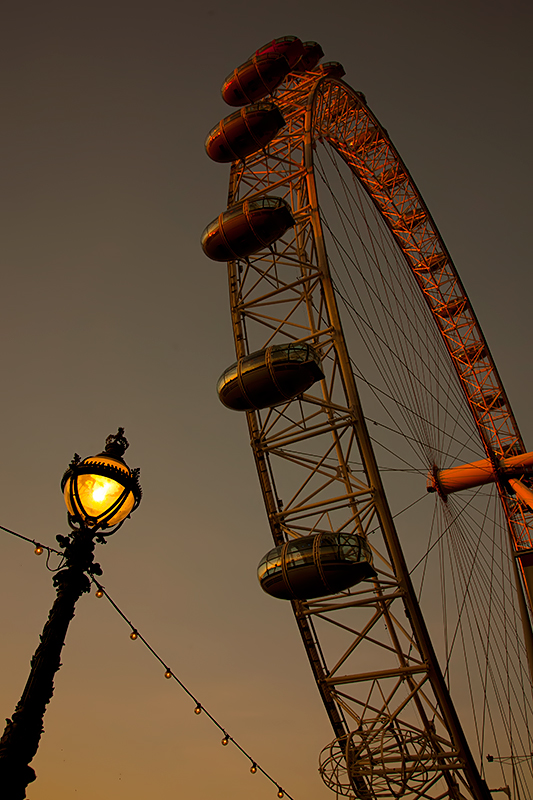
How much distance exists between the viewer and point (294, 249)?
1514cm

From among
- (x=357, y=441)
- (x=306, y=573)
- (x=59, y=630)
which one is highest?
(x=357, y=441)

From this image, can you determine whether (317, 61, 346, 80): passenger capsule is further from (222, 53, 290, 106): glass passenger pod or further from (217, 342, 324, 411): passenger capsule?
(217, 342, 324, 411): passenger capsule

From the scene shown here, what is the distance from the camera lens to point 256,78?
52.1 ft

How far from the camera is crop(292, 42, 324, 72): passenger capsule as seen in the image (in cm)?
1892

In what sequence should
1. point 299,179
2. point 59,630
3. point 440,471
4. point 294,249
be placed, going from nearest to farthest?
1. point 59,630
2. point 294,249
3. point 299,179
4. point 440,471

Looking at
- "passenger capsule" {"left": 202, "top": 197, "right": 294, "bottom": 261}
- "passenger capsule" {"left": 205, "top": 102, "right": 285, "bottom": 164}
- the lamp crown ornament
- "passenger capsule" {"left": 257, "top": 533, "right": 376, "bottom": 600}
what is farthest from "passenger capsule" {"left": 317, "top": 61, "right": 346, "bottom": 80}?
the lamp crown ornament

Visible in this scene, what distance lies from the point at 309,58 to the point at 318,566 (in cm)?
1709

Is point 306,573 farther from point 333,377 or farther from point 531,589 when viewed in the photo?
point 531,589

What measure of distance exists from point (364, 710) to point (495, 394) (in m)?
17.0

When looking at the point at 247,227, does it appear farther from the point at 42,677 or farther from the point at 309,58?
the point at 42,677

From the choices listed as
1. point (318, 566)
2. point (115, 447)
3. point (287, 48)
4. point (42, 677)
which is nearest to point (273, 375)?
point (318, 566)

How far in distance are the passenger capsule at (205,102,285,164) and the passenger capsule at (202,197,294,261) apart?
2.53 metres

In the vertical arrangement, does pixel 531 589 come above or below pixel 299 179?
below

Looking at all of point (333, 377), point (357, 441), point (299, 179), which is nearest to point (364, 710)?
point (357, 441)
